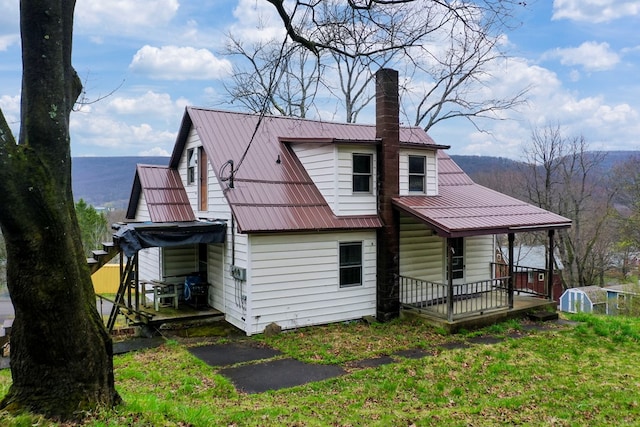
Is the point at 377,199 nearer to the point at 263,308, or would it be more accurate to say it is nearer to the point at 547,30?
the point at 263,308

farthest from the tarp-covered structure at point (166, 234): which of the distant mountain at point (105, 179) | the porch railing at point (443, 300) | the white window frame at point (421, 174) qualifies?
the distant mountain at point (105, 179)

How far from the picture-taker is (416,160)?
13508 mm

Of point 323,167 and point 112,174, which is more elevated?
point 112,174

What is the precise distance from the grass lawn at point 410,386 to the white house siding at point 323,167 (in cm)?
356

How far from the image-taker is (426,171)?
1363 centimetres

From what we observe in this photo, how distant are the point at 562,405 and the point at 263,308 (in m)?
6.47

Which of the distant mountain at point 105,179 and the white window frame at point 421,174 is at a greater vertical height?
the distant mountain at point 105,179

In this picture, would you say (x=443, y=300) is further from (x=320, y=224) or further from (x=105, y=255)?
(x=105, y=255)

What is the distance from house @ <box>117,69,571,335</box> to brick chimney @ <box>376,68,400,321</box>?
29 millimetres

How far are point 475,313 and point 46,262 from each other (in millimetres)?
10196

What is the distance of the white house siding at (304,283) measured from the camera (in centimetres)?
1087

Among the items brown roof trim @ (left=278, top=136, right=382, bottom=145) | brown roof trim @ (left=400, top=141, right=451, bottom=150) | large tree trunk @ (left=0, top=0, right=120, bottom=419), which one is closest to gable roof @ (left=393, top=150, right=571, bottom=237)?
brown roof trim @ (left=400, top=141, right=451, bottom=150)

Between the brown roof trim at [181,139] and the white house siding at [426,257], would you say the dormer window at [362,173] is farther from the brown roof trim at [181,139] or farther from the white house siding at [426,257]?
the brown roof trim at [181,139]

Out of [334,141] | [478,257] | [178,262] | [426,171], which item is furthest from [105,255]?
[478,257]
